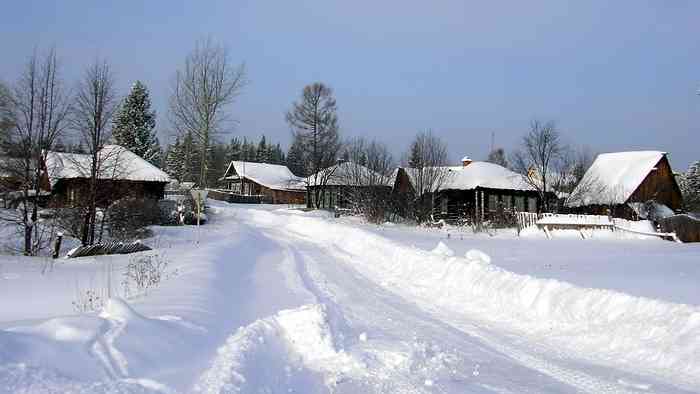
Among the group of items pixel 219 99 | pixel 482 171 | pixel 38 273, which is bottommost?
pixel 38 273

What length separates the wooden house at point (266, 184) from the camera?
7269 centimetres

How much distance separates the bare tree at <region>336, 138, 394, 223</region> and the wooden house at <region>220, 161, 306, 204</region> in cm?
1893

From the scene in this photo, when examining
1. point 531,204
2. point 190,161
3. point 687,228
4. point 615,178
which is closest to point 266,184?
point 190,161

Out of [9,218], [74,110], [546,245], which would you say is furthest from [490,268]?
[9,218]

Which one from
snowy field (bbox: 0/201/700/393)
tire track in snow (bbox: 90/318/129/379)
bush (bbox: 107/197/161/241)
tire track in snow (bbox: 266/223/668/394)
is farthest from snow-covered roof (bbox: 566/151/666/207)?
tire track in snow (bbox: 90/318/129/379)

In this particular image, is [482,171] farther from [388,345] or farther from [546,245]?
[388,345]

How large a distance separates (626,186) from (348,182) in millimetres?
23427

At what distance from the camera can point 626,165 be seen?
42.7 m

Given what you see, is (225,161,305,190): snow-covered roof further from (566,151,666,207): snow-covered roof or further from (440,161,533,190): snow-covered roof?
(566,151,666,207): snow-covered roof

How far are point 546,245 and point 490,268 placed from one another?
12.5 meters

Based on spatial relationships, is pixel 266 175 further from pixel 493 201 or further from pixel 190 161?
pixel 493 201

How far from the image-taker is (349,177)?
47.7 metres

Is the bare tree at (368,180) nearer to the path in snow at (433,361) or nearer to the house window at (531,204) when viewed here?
the house window at (531,204)

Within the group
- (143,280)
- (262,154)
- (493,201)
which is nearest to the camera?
(143,280)
